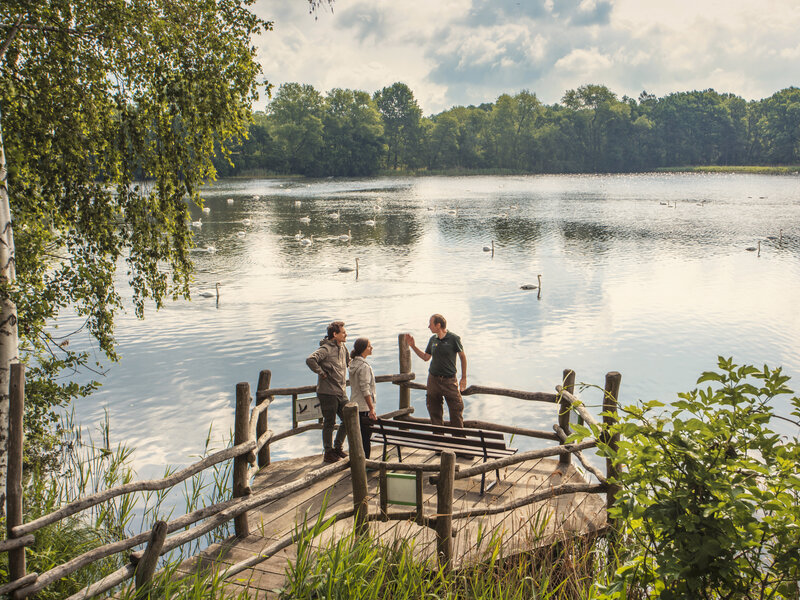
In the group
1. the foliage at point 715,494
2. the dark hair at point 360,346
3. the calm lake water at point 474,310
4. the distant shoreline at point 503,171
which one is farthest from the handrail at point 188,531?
the distant shoreline at point 503,171

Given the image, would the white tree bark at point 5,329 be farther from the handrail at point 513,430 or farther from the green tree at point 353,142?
the green tree at point 353,142

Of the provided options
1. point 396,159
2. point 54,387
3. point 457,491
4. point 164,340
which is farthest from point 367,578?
point 396,159

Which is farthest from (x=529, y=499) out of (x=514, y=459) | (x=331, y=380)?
(x=331, y=380)

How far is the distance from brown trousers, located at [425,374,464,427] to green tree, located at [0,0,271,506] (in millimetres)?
3889

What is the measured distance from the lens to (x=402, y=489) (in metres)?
7.04

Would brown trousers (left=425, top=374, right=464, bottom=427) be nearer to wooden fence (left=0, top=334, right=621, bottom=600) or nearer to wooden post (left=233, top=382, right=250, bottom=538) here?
wooden fence (left=0, top=334, right=621, bottom=600)

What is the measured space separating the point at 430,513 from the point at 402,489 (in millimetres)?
916

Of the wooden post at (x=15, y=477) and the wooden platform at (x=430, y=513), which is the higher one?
the wooden post at (x=15, y=477)

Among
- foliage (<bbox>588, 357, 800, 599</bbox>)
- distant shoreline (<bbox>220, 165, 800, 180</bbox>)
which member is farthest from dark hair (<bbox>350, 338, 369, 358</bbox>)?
distant shoreline (<bbox>220, 165, 800, 180</bbox>)

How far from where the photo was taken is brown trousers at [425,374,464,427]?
9.70 metres

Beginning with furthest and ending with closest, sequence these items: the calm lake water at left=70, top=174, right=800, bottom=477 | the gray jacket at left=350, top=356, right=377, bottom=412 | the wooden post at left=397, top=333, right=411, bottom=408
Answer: the calm lake water at left=70, top=174, right=800, bottom=477 → the wooden post at left=397, top=333, right=411, bottom=408 → the gray jacket at left=350, top=356, right=377, bottom=412

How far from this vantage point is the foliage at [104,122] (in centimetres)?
847

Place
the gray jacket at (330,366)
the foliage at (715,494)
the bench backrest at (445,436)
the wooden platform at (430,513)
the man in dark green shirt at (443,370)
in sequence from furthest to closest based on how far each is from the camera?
the man in dark green shirt at (443,370), the gray jacket at (330,366), the bench backrest at (445,436), the wooden platform at (430,513), the foliage at (715,494)

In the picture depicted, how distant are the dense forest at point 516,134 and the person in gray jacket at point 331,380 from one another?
120 meters
